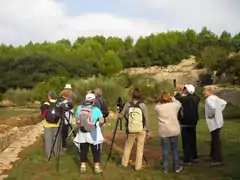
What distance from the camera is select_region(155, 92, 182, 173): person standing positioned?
798cm

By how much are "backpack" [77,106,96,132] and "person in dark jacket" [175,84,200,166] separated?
1.89 meters

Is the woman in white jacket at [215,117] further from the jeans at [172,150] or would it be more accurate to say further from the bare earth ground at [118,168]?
the jeans at [172,150]

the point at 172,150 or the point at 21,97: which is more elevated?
the point at 172,150

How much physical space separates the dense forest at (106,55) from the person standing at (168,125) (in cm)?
4269

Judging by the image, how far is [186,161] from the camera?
874 centimetres

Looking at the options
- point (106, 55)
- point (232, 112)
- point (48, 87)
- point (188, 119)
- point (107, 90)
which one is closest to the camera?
point (188, 119)

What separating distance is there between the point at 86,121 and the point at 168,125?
1.52m

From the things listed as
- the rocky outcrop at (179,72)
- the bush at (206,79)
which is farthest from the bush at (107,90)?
the bush at (206,79)

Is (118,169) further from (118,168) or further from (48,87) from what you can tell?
(48,87)

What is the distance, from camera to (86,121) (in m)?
8.00

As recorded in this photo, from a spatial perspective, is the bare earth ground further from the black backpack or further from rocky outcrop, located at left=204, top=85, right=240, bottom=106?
rocky outcrop, located at left=204, top=85, right=240, bottom=106

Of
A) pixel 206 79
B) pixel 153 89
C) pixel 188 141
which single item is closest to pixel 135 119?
pixel 188 141

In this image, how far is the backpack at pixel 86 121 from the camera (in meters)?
7.98

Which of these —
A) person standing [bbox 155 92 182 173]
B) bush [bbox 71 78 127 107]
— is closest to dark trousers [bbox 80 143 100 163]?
person standing [bbox 155 92 182 173]
